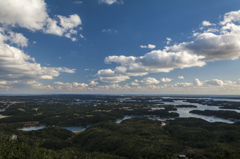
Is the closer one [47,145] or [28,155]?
[28,155]

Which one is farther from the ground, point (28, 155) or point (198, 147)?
point (28, 155)

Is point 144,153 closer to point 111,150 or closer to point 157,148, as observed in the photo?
point 157,148

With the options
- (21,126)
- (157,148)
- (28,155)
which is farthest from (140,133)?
(21,126)

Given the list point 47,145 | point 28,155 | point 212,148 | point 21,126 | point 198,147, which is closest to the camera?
point 28,155

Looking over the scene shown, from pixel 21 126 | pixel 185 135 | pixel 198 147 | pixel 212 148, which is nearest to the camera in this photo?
pixel 212 148

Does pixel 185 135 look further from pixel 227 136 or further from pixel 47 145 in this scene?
pixel 47 145

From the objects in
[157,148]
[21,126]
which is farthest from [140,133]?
[21,126]

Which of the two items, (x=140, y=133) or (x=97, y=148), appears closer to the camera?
(x=97, y=148)

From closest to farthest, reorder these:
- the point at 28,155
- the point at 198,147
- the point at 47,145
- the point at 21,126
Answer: the point at 28,155 < the point at 198,147 < the point at 47,145 < the point at 21,126

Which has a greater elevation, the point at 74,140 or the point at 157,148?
the point at 157,148
